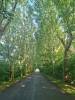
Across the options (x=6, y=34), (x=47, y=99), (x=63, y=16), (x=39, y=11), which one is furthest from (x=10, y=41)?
(x=47, y=99)

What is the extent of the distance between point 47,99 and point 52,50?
49.7m

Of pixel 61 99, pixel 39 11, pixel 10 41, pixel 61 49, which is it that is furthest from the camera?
pixel 61 49

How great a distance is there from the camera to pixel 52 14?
139 ft

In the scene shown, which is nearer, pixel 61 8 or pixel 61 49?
pixel 61 8

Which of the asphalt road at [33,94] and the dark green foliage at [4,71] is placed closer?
the asphalt road at [33,94]

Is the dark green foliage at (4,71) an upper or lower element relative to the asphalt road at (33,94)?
upper

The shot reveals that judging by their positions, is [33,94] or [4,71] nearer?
[33,94]

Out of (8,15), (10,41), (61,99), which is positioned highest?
(10,41)

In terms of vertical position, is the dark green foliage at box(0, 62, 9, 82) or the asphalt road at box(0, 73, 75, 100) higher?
the dark green foliage at box(0, 62, 9, 82)

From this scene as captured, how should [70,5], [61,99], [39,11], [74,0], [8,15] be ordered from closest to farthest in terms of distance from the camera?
1. [8,15]
2. [61,99]
3. [74,0]
4. [70,5]
5. [39,11]

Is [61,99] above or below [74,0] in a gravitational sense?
below

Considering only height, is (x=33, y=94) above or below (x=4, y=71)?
below

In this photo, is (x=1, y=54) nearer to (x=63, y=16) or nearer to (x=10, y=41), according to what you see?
(x=10, y=41)

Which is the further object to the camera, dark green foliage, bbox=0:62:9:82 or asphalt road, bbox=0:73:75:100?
dark green foliage, bbox=0:62:9:82
